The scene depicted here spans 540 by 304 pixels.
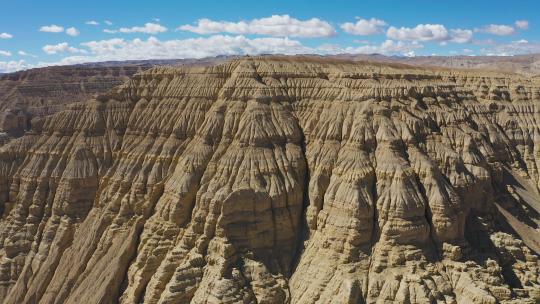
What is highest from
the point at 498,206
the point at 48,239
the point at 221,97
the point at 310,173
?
the point at 221,97

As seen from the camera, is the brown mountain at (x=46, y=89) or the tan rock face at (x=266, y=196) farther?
the brown mountain at (x=46, y=89)

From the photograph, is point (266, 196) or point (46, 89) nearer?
point (266, 196)

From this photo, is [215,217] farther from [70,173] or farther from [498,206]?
[498,206]

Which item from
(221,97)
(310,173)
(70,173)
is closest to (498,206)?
(310,173)

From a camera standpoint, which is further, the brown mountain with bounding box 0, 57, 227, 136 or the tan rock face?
the brown mountain with bounding box 0, 57, 227, 136

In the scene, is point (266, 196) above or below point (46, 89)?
below

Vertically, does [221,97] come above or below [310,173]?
above

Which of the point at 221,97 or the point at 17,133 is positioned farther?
the point at 17,133

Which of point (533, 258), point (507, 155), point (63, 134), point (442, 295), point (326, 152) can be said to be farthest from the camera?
point (507, 155)
